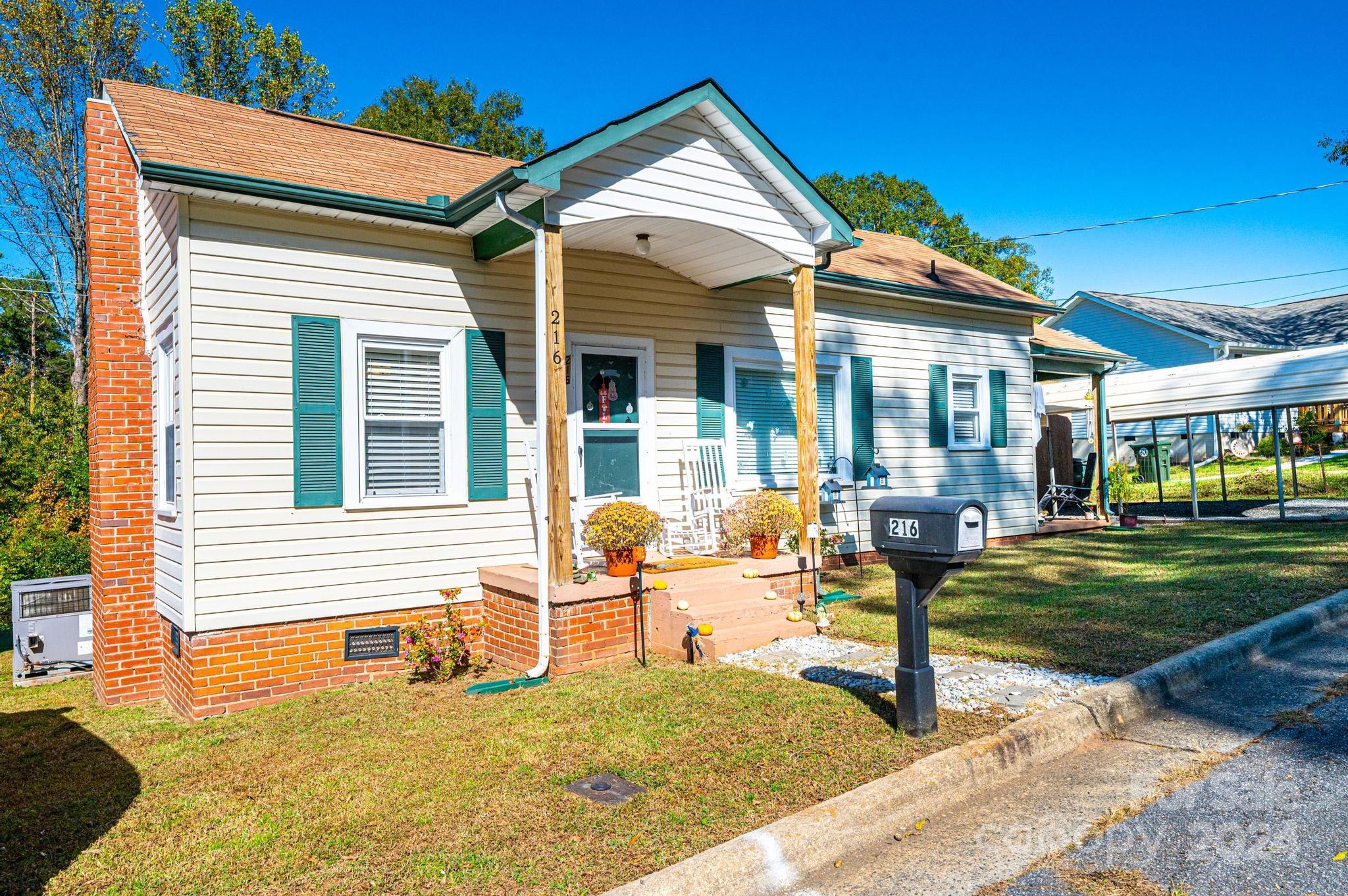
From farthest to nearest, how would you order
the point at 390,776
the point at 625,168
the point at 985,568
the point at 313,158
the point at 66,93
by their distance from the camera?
the point at 66,93 → the point at 985,568 → the point at 313,158 → the point at 625,168 → the point at 390,776

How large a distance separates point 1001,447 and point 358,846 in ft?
35.7

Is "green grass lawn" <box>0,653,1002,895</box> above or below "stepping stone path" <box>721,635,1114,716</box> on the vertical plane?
below

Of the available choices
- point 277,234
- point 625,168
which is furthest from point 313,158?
point 625,168

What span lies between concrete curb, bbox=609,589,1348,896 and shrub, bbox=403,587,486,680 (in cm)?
392

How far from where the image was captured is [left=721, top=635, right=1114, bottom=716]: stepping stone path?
Answer: 17.4 ft

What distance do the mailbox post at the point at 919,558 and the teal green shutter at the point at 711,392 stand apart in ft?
14.7

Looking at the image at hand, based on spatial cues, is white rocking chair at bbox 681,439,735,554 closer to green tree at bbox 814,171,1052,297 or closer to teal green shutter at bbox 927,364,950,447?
teal green shutter at bbox 927,364,950,447

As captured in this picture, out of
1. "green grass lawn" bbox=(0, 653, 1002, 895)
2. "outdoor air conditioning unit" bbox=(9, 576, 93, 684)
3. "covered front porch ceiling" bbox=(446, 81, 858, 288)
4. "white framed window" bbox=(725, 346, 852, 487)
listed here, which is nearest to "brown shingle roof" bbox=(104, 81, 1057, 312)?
"covered front porch ceiling" bbox=(446, 81, 858, 288)

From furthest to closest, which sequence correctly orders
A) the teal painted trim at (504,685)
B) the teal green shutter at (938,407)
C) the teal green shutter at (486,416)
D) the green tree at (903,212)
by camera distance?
the green tree at (903,212) < the teal green shutter at (938,407) < the teal green shutter at (486,416) < the teal painted trim at (504,685)

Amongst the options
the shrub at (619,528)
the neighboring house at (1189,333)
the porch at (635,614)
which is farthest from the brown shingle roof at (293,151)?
the neighboring house at (1189,333)

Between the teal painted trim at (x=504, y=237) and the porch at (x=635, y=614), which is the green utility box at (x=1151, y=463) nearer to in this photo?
the porch at (x=635, y=614)

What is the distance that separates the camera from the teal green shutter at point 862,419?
10812mm

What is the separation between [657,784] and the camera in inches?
170

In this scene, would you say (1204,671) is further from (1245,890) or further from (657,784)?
(657,784)
